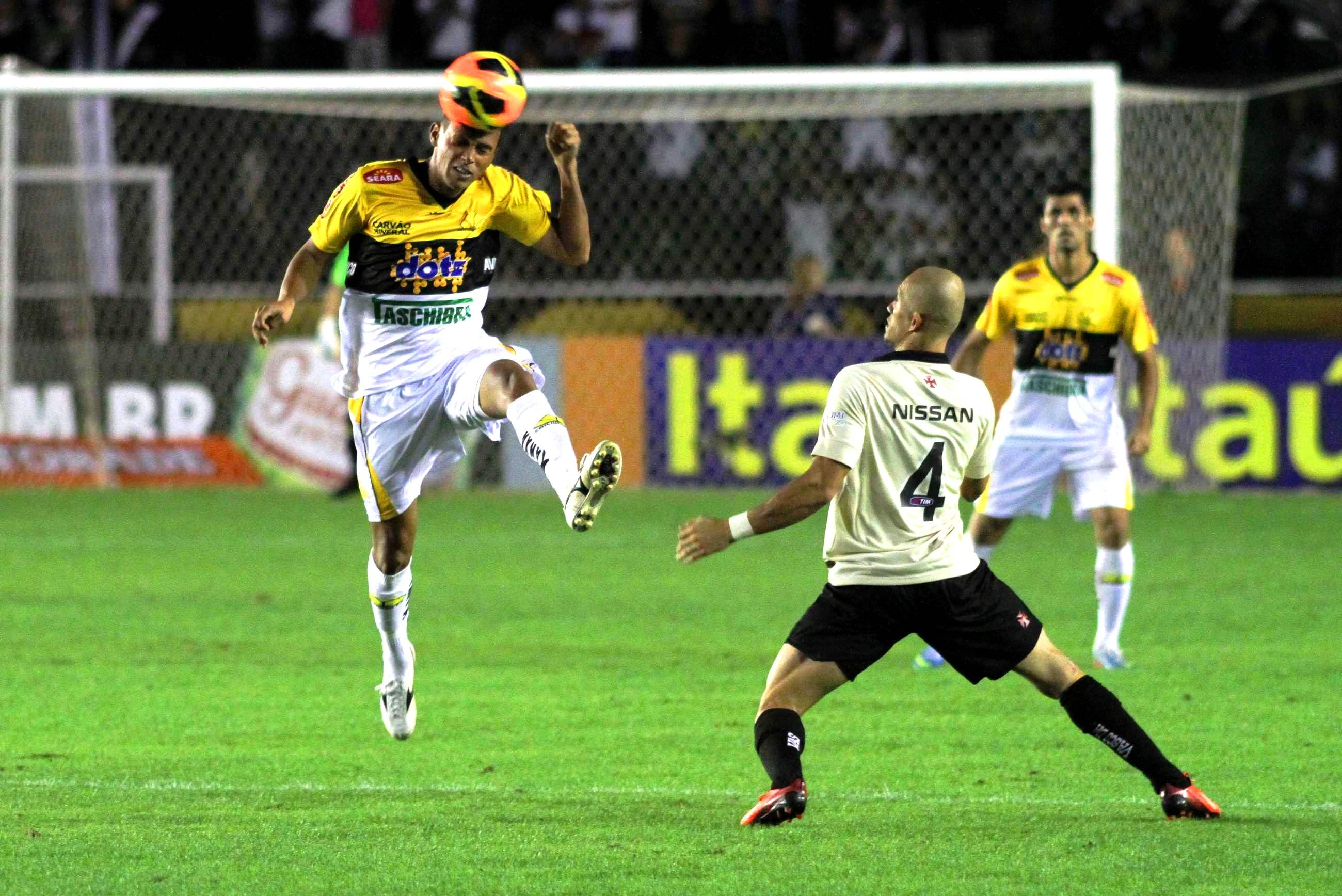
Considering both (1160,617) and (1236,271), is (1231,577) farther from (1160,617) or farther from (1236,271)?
(1236,271)

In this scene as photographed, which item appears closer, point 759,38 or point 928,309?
point 928,309

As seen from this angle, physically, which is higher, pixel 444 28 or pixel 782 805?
pixel 444 28

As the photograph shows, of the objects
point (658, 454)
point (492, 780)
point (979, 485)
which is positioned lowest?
point (658, 454)

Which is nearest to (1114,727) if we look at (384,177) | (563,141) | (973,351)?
(563,141)

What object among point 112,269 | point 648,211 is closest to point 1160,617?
point 648,211

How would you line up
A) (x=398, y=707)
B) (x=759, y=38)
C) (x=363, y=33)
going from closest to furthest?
1. (x=398, y=707)
2. (x=759, y=38)
3. (x=363, y=33)

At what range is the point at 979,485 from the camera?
564cm

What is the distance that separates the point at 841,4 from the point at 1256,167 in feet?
15.7

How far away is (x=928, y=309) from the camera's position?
532 cm

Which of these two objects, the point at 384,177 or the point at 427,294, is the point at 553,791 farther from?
the point at 384,177

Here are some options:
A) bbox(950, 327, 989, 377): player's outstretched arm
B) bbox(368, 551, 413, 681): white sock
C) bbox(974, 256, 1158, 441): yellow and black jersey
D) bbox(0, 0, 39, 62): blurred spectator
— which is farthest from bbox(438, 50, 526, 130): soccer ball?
bbox(0, 0, 39, 62): blurred spectator

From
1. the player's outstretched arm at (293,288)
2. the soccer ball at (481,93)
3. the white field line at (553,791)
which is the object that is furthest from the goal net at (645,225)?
the white field line at (553,791)

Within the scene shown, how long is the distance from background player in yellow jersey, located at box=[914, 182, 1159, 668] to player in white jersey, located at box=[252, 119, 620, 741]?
8.84 ft

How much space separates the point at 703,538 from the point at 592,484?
2.25 ft
